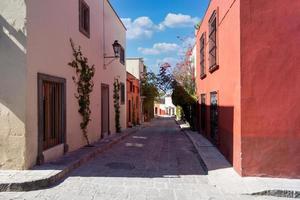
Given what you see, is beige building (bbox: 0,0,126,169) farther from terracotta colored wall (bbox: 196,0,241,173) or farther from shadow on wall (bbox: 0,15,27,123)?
terracotta colored wall (bbox: 196,0,241,173)

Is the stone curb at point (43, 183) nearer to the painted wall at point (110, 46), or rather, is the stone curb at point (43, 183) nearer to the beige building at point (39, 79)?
the beige building at point (39, 79)

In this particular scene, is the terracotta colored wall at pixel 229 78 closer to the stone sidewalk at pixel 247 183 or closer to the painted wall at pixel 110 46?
the stone sidewalk at pixel 247 183

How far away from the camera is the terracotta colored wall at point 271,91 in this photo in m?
7.38

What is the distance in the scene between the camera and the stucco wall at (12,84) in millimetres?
7887

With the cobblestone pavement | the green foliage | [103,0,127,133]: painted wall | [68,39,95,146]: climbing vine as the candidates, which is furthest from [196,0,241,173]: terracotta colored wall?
the green foliage

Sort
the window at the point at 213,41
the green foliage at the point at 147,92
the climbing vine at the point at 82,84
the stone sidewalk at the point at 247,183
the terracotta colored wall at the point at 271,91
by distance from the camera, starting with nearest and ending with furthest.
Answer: the stone sidewalk at the point at 247,183, the terracotta colored wall at the point at 271,91, the climbing vine at the point at 82,84, the window at the point at 213,41, the green foliage at the point at 147,92

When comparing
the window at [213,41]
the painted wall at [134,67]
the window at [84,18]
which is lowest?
the window at [213,41]

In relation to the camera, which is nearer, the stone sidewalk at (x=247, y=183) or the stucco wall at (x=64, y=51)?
A: the stone sidewalk at (x=247, y=183)

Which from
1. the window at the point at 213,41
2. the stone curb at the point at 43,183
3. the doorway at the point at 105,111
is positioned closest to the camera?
the stone curb at the point at 43,183

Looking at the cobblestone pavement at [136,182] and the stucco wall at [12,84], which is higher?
the stucco wall at [12,84]

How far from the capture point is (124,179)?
782 cm

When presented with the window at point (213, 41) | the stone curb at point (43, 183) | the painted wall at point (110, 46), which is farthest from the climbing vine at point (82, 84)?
the window at point (213, 41)

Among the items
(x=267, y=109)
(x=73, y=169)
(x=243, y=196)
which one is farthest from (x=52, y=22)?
(x=243, y=196)

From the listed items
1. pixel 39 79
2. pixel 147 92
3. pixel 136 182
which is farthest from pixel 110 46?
pixel 147 92
